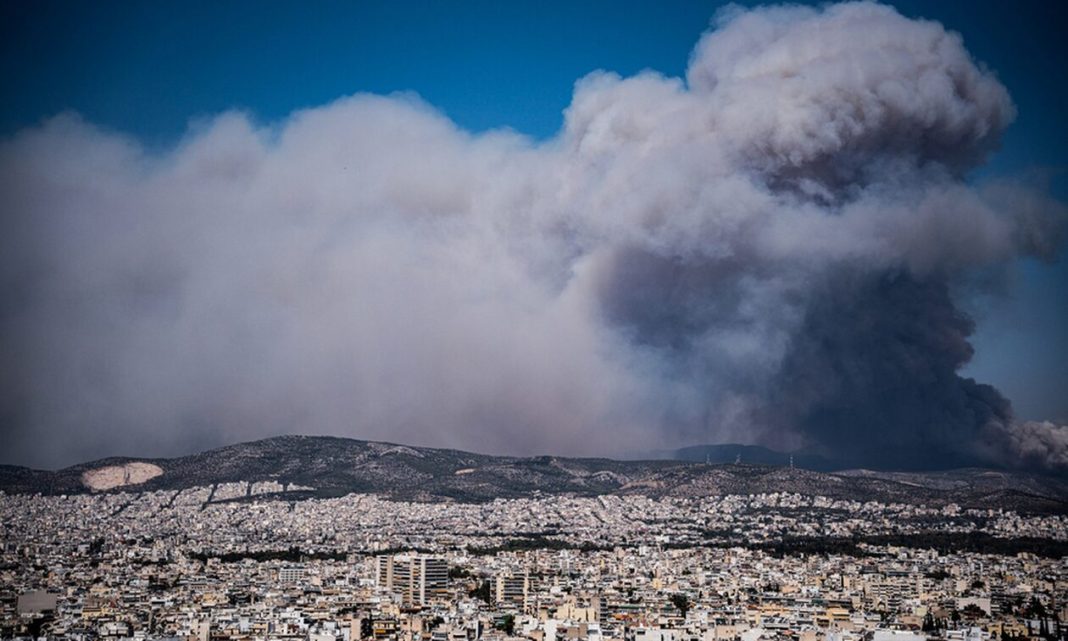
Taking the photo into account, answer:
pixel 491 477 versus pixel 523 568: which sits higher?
pixel 491 477

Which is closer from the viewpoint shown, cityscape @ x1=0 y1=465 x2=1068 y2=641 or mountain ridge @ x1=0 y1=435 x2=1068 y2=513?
cityscape @ x1=0 y1=465 x2=1068 y2=641

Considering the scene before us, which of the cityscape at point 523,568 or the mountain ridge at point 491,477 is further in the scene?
the mountain ridge at point 491,477

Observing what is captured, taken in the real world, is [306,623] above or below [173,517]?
below

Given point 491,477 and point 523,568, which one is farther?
point 491,477

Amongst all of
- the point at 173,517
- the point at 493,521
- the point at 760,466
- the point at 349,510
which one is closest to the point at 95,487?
the point at 173,517

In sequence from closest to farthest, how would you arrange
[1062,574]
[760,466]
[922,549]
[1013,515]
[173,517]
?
[1062,574] → [922,549] → [1013,515] → [173,517] → [760,466]

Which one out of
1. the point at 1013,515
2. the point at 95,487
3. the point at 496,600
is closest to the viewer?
the point at 496,600

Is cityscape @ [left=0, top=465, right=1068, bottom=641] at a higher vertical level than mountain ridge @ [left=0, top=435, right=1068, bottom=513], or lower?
lower

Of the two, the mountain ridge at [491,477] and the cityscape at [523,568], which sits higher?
the mountain ridge at [491,477]

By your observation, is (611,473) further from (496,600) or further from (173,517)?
(496,600)

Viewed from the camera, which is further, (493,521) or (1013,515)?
(493,521)
